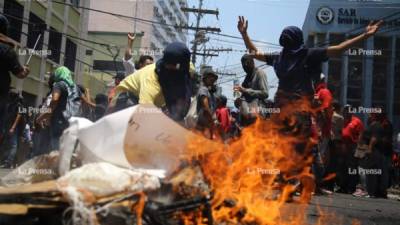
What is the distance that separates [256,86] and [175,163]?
13.5 ft

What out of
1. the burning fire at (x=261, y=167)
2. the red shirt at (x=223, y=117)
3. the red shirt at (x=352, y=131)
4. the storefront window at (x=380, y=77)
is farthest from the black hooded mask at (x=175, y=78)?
the storefront window at (x=380, y=77)

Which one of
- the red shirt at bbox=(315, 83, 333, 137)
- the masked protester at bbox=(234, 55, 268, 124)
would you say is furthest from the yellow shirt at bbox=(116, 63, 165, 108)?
the red shirt at bbox=(315, 83, 333, 137)

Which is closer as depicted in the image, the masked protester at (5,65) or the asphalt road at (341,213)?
the asphalt road at (341,213)

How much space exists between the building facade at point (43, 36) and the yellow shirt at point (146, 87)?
16048mm

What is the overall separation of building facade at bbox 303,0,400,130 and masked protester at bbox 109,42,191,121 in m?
23.8

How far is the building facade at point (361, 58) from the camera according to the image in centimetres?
2828

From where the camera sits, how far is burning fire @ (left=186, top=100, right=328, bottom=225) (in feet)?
11.8

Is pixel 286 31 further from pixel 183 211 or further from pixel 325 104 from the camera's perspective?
pixel 183 211

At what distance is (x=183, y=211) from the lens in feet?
10.5

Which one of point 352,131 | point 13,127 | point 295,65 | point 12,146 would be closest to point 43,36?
point 12,146

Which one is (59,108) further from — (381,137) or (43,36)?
(43,36)

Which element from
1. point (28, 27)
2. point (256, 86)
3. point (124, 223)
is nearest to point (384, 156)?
point (256, 86)

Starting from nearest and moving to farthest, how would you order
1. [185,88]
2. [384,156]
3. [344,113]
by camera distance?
[185,88] → [384,156] → [344,113]

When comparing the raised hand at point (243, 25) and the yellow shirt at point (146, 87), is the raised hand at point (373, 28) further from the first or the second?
the yellow shirt at point (146, 87)
